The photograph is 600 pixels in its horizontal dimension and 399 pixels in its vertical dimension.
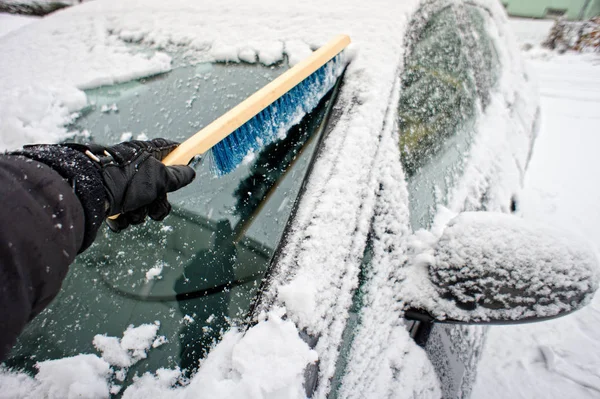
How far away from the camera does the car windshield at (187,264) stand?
0.83 metres


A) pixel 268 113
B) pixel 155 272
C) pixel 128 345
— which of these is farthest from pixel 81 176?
pixel 268 113

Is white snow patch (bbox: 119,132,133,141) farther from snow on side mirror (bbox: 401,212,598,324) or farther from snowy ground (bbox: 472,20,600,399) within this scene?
snowy ground (bbox: 472,20,600,399)

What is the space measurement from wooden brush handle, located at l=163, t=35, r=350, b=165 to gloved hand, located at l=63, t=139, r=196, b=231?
66 mm

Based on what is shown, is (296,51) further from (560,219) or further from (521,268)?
(560,219)

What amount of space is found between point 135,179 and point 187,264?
0.96 ft

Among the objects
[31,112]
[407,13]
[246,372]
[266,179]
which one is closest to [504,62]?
[407,13]

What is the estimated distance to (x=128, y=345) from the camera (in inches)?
32.2

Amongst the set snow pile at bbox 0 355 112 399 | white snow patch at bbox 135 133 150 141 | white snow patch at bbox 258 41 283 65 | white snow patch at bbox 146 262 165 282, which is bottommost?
snow pile at bbox 0 355 112 399

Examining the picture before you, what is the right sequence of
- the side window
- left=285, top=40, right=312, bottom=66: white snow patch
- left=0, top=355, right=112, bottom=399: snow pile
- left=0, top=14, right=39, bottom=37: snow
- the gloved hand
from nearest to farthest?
left=0, top=355, right=112, bottom=399: snow pile → the gloved hand → the side window → left=285, top=40, right=312, bottom=66: white snow patch → left=0, top=14, right=39, bottom=37: snow

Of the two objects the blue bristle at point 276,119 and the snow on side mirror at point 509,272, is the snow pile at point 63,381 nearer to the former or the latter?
the blue bristle at point 276,119

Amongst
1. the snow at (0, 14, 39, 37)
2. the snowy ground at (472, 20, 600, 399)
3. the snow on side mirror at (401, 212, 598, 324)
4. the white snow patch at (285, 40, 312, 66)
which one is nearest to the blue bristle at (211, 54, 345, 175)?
A: the white snow patch at (285, 40, 312, 66)

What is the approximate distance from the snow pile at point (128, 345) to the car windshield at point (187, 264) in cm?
1

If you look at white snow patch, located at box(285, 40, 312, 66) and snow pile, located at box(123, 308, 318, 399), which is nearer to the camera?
snow pile, located at box(123, 308, 318, 399)

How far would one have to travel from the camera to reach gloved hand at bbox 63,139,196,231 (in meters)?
0.89
